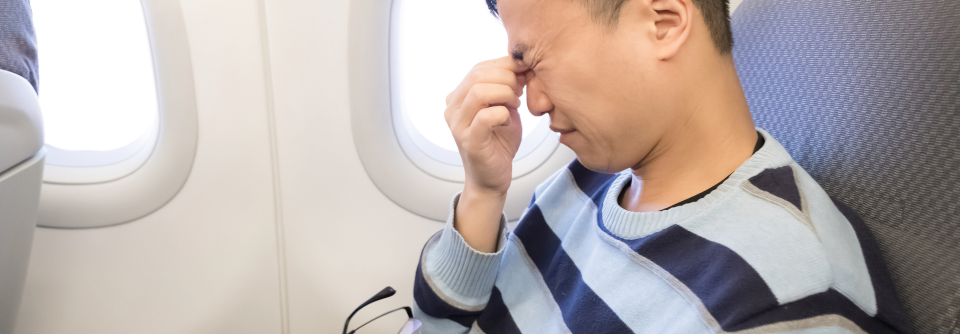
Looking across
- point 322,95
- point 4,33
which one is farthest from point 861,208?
point 4,33

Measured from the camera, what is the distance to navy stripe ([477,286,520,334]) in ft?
2.98

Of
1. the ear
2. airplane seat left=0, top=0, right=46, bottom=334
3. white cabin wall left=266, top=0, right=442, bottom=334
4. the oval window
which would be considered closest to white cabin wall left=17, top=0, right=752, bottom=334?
white cabin wall left=266, top=0, right=442, bottom=334

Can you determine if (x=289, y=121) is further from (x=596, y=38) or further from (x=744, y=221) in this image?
(x=744, y=221)

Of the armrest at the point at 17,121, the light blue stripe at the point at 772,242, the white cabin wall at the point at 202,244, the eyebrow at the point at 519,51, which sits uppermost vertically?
the eyebrow at the point at 519,51

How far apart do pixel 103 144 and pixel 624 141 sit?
1.33 metres

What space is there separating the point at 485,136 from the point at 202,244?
0.94 metres

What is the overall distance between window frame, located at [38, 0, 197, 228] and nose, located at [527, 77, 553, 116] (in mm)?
870

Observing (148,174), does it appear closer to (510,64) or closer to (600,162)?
(510,64)

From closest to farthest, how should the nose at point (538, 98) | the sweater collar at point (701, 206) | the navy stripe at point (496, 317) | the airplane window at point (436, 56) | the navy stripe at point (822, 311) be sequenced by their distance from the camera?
the navy stripe at point (822, 311), the sweater collar at point (701, 206), the nose at point (538, 98), the navy stripe at point (496, 317), the airplane window at point (436, 56)

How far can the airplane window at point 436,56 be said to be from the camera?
1.33m

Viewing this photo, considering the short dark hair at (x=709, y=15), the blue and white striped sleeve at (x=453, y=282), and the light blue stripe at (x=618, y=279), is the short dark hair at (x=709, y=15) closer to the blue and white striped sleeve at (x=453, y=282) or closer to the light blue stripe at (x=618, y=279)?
the light blue stripe at (x=618, y=279)

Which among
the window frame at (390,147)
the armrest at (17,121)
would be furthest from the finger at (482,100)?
the armrest at (17,121)

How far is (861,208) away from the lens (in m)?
0.66

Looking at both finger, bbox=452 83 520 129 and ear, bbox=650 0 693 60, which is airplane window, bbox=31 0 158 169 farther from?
ear, bbox=650 0 693 60
